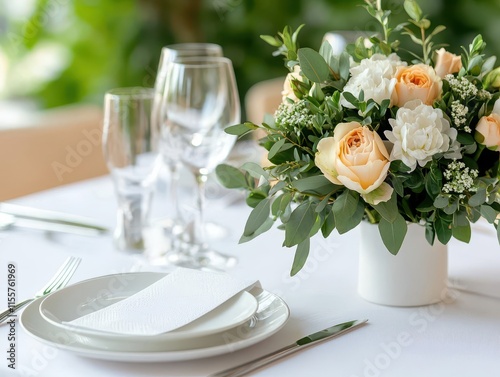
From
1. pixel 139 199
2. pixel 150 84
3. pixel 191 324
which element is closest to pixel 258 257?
pixel 139 199

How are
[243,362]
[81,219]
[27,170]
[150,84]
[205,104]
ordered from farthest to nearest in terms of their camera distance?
[150,84] → [27,170] → [81,219] → [205,104] → [243,362]

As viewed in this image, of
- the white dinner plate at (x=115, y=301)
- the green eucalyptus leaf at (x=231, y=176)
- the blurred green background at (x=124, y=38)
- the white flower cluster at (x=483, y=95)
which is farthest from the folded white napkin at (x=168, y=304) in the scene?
the blurred green background at (x=124, y=38)

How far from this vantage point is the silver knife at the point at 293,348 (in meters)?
0.76

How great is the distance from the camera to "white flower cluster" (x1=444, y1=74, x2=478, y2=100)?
2.86 feet

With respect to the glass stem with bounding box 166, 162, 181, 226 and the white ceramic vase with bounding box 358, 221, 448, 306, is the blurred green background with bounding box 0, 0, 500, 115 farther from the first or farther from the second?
the white ceramic vase with bounding box 358, 221, 448, 306

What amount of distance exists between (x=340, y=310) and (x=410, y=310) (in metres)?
0.08

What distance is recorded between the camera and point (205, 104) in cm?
112

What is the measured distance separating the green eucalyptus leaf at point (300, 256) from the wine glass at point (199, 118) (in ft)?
0.74

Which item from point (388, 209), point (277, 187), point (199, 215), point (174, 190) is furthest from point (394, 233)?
point (174, 190)

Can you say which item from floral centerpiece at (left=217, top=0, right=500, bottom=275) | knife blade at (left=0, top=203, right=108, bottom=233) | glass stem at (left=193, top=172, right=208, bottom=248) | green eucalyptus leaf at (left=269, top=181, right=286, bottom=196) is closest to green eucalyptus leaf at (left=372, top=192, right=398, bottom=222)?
floral centerpiece at (left=217, top=0, right=500, bottom=275)

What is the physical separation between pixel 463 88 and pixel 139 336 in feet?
1.41

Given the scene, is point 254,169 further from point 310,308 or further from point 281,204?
point 310,308

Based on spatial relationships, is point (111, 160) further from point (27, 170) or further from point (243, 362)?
point (27, 170)

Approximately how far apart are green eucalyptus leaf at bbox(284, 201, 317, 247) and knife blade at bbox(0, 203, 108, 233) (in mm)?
442
